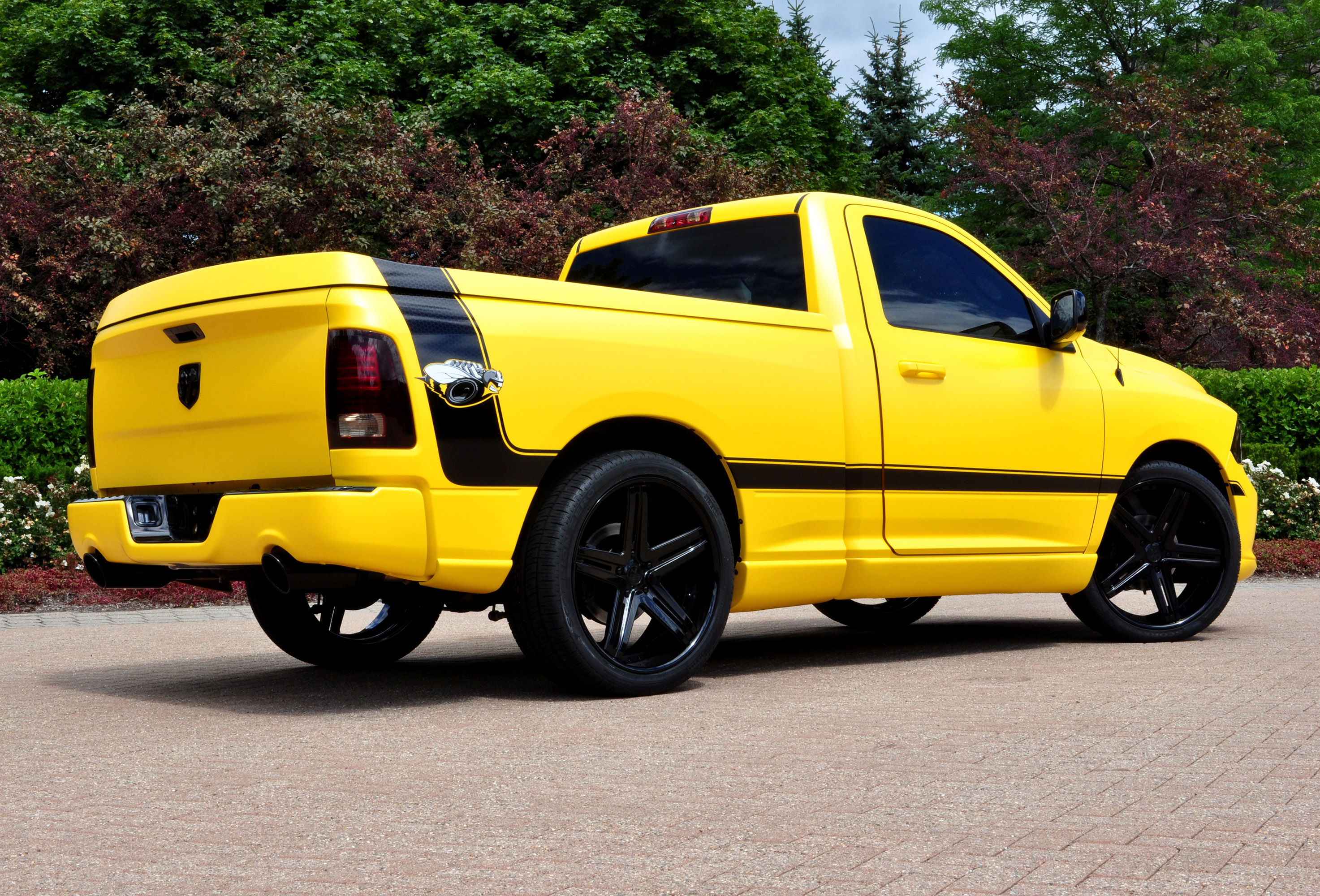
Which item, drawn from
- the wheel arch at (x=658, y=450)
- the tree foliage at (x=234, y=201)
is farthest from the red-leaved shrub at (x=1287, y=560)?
the tree foliage at (x=234, y=201)

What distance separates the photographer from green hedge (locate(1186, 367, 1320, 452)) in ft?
60.1

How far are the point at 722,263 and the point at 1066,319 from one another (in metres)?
1.74

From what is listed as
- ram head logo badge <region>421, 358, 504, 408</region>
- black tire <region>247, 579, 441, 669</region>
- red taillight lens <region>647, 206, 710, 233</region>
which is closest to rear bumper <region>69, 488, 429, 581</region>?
ram head logo badge <region>421, 358, 504, 408</region>

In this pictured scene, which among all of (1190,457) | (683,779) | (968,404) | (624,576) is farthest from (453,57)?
(683,779)

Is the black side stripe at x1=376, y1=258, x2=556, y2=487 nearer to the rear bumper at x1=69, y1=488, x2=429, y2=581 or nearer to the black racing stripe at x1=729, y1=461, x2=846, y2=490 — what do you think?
the rear bumper at x1=69, y1=488, x2=429, y2=581

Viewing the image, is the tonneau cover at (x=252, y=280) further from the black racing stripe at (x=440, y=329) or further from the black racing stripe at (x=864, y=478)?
the black racing stripe at (x=864, y=478)

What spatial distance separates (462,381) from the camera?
493 centimetres

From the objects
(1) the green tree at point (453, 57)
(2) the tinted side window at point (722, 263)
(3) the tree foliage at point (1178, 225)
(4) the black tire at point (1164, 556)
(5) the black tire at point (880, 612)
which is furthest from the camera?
(1) the green tree at point (453, 57)

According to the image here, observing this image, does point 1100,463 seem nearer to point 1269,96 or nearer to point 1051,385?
point 1051,385

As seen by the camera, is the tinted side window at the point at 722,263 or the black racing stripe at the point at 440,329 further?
the tinted side window at the point at 722,263

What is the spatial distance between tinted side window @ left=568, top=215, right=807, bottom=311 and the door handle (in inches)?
20.7

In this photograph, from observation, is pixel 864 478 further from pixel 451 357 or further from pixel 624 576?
pixel 451 357

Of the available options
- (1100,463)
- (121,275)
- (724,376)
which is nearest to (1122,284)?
(121,275)

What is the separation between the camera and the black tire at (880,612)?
336 inches
